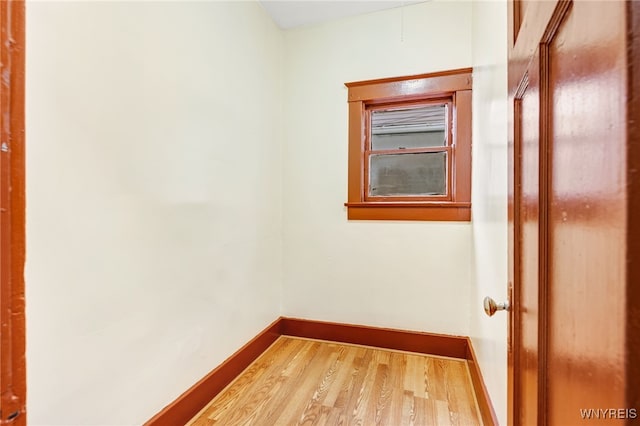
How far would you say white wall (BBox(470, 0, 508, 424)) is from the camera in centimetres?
118

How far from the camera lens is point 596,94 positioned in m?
0.36

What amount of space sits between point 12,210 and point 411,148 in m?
2.22

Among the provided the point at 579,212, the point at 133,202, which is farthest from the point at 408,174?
the point at 579,212

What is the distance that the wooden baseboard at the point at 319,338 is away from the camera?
4.77 ft

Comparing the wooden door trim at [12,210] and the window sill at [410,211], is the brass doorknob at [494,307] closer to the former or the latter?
the wooden door trim at [12,210]

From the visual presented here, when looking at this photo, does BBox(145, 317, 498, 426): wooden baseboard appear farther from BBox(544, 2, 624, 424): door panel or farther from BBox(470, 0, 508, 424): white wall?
BBox(544, 2, 624, 424): door panel

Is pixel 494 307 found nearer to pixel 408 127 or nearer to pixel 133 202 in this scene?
pixel 133 202

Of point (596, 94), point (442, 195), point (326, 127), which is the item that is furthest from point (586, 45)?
point (326, 127)

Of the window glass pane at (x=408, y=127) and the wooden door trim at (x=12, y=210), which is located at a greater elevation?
the window glass pane at (x=408, y=127)

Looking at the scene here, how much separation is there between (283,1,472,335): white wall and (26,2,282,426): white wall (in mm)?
579

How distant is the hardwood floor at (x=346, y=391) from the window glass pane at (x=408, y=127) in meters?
1.63

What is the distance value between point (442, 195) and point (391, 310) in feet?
3.20

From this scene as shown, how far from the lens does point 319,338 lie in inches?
96.2

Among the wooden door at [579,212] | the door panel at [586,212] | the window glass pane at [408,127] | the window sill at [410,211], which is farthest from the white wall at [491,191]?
the door panel at [586,212]
